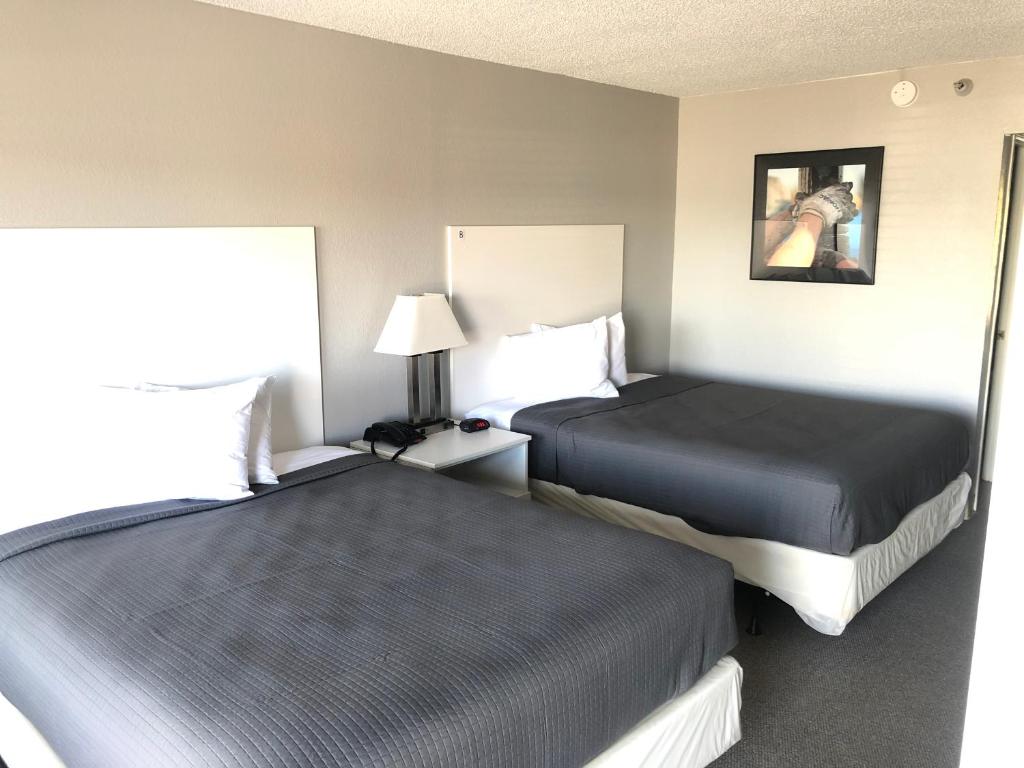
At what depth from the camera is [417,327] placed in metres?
3.35

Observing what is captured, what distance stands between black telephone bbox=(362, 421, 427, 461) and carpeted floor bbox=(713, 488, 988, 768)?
1.45 metres

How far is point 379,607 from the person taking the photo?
188cm

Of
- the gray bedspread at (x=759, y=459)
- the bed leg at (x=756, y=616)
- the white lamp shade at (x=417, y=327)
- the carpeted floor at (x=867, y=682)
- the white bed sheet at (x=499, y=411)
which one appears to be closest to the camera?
the carpeted floor at (x=867, y=682)

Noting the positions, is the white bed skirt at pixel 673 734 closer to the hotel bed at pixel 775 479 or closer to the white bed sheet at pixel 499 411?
the hotel bed at pixel 775 479

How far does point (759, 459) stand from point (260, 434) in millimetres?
1815

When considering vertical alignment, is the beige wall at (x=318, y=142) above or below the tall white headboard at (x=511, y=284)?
above

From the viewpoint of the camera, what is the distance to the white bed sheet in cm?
378

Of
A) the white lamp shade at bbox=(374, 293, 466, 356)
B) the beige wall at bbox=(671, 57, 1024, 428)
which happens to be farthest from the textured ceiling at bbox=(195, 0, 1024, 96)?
the white lamp shade at bbox=(374, 293, 466, 356)

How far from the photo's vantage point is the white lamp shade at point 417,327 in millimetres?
3350

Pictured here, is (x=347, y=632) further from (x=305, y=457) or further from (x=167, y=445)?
(x=305, y=457)

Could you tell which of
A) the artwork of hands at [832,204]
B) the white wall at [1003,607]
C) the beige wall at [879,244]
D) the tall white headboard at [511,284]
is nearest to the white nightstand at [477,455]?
the tall white headboard at [511,284]

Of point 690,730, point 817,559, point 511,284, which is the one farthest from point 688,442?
point 690,730

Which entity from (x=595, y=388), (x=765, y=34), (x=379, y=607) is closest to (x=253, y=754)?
(x=379, y=607)

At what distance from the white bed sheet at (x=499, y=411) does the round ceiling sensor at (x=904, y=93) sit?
7.72 ft
